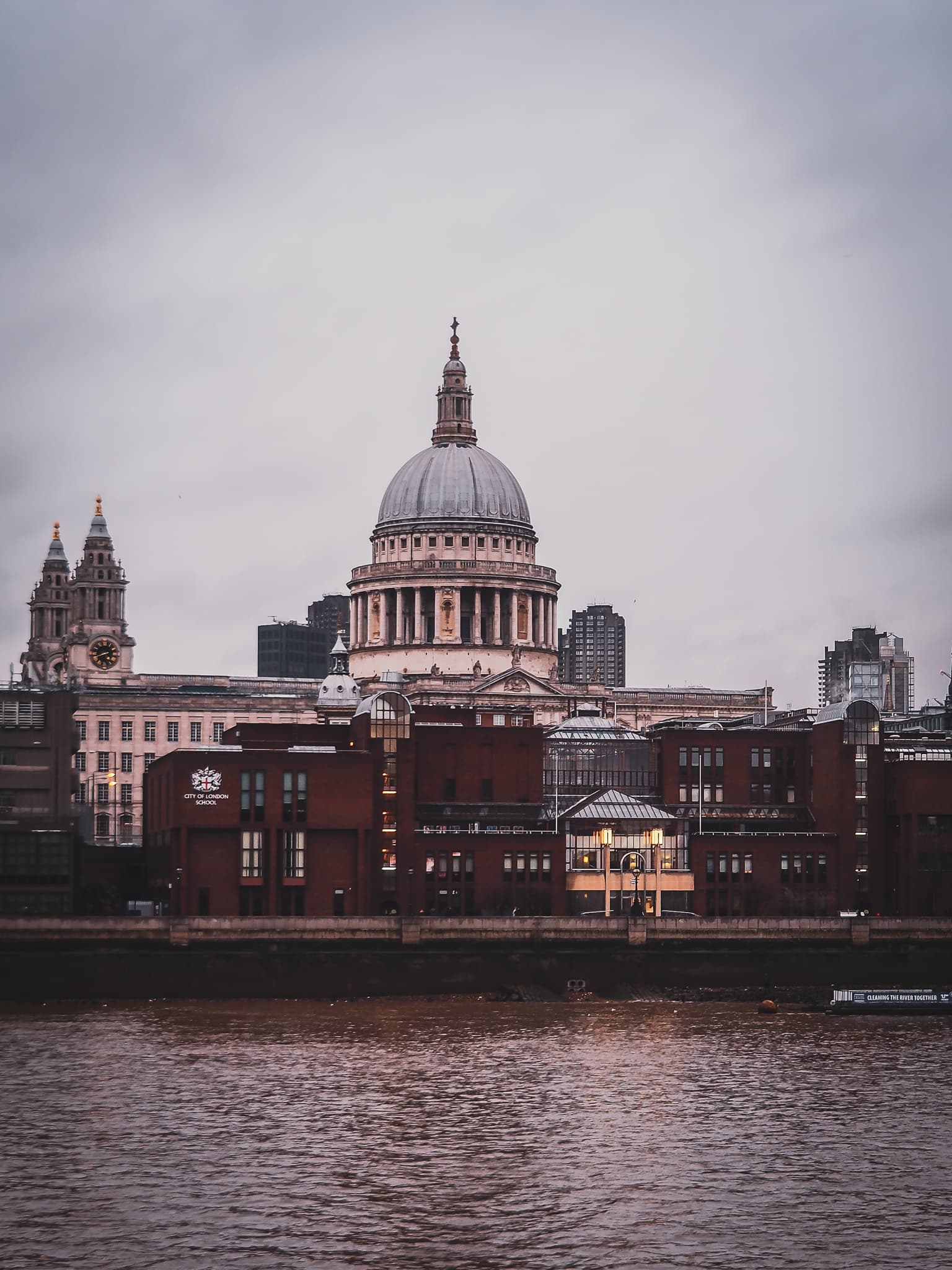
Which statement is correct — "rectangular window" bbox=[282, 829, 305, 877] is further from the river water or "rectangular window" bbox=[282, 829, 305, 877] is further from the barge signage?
the river water

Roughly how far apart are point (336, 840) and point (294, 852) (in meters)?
2.50

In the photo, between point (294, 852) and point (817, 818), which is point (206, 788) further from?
point (817, 818)

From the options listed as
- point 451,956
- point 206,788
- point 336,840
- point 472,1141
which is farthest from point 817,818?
point 472,1141

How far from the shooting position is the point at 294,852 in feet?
424

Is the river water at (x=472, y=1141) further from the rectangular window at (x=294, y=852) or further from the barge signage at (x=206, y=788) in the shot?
the barge signage at (x=206, y=788)

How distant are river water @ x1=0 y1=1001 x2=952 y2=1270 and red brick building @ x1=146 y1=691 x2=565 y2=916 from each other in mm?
17304

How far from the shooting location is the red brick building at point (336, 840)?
5059 inches

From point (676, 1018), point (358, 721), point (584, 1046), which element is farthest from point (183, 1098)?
point (358, 721)

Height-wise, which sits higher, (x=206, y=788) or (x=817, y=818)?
(x=206, y=788)

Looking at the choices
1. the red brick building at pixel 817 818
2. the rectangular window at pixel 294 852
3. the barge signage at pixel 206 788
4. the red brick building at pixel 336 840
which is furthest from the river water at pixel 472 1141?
the red brick building at pixel 817 818

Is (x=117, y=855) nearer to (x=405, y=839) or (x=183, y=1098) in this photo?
(x=405, y=839)

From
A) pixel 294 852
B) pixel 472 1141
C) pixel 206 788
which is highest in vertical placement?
pixel 206 788

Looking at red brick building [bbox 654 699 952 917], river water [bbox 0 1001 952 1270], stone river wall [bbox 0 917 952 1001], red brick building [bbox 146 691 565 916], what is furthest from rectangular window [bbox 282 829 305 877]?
red brick building [bbox 654 699 952 917]

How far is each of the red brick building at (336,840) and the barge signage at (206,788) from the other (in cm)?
5
